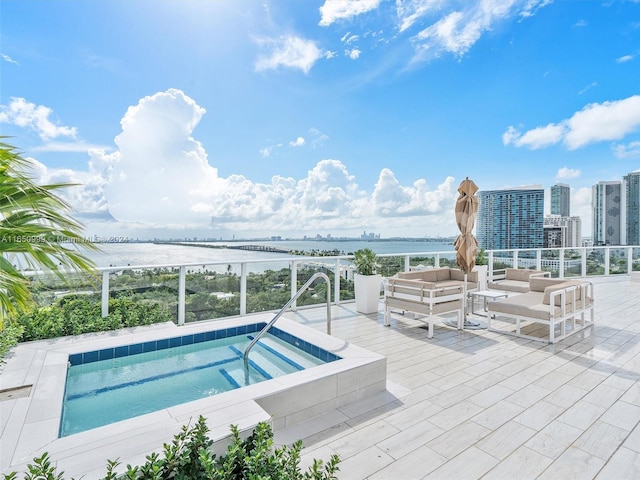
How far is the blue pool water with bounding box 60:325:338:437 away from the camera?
2.97 metres

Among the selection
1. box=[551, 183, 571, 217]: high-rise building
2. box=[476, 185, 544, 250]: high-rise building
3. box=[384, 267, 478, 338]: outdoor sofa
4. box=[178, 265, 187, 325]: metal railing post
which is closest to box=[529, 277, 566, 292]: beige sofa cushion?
box=[384, 267, 478, 338]: outdoor sofa

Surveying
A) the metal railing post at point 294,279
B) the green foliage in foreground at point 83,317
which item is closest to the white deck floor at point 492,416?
the metal railing post at point 294,279

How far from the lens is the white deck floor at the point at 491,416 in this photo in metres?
2.11

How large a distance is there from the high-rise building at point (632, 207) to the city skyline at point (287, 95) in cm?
144

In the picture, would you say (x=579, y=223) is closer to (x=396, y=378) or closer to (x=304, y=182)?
(x=304, y=182)

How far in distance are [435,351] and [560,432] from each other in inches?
68.9

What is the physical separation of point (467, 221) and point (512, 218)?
7.43 meters

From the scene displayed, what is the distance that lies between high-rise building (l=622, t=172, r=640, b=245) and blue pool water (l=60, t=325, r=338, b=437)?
13.8m

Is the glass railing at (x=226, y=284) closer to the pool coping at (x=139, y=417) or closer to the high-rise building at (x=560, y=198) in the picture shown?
the pool coping at (x=139, y=417)

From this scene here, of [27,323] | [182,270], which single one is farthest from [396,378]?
[27,323]

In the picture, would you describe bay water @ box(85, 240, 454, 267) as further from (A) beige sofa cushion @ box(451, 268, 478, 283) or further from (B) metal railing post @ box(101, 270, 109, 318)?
(A) beige sofa cushion @ box(451, 268, 478, 283)

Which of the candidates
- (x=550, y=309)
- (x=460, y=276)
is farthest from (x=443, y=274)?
(x=550, y=309)

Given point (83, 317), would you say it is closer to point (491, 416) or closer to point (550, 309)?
point (491, 416)

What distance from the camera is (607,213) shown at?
14141mm
